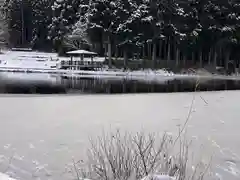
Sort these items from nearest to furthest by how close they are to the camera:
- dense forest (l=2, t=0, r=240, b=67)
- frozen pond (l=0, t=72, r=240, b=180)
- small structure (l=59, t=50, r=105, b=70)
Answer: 1. frozen pond (l=0, t=72, r=240, b=180)
2. dense forest (l=2, t=0, r=240, b=67)
3. small structure (l=59, t=50, r=105, b=70)

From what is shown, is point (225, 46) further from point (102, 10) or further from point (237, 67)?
point (102, 10)

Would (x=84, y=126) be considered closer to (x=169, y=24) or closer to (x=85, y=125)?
(x=85, y=125)

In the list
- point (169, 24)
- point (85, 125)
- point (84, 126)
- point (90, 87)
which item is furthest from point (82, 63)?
point (84, 126)

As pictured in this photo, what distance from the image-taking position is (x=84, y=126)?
7777 mm

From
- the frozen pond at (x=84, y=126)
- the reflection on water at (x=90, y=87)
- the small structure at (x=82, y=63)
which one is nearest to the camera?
the frozen pond at (x=84, y=126)

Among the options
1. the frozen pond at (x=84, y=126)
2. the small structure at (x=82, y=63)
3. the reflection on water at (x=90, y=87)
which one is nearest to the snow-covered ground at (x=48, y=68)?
the small structure at (x=82, y=63)

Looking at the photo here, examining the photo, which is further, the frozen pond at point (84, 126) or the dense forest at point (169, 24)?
the dense forest at point (169, 24)

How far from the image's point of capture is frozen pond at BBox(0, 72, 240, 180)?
5434 millimetres

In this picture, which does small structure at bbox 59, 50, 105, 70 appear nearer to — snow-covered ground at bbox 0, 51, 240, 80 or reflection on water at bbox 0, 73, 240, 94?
snow-covered ground at bbox 0, 51, 240, 80

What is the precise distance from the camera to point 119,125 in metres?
7.82

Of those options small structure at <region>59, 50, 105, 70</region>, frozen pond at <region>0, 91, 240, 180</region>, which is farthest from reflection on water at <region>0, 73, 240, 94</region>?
small structure at <region>59, 50, 105, 70</region>

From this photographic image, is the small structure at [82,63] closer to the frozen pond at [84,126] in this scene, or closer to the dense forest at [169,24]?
the dense forest at [169,24]

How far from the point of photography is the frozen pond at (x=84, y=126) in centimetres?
543

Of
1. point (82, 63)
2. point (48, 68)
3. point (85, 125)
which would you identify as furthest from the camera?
point (48, 68)
